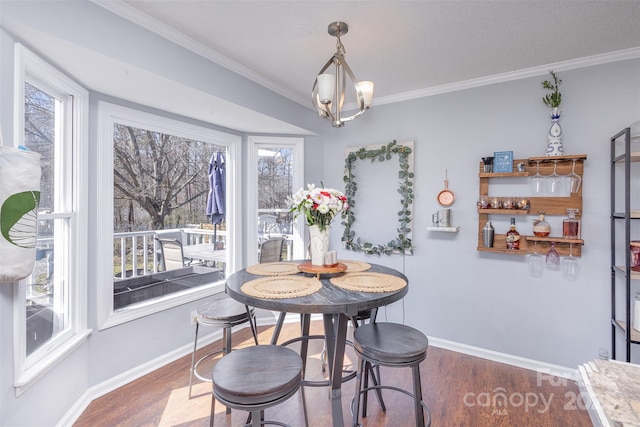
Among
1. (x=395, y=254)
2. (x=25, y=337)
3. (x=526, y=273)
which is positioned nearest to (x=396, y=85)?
(x=395, y=254)

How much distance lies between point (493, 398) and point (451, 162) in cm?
201

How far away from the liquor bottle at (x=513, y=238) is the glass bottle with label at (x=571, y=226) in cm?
32

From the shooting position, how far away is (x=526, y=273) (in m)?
2.71

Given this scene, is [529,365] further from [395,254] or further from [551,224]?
[395,254]

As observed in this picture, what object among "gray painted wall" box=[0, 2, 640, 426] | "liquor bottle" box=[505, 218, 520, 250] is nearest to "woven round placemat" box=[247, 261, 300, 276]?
"gray painted wall" box=[0, 2, 640, 426]

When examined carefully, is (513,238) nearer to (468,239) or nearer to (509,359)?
(468,239)

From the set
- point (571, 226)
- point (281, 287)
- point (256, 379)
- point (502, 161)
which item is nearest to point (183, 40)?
point (281, 287)

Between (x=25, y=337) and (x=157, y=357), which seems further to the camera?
(x=157, y=357)

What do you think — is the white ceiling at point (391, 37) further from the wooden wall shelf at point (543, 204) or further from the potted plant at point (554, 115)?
the wooden wall shelf at point (543, 204)

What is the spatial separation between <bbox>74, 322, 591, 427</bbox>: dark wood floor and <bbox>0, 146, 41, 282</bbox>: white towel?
1.25 meters

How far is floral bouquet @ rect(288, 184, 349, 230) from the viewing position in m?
1.90

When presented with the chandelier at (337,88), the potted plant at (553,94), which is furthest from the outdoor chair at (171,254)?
the potted plant at (553,94)

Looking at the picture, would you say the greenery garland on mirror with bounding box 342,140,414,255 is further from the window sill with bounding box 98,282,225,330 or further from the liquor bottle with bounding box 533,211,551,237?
the window sill with bounding box 98,282,225,330

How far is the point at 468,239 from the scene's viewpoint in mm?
2955
